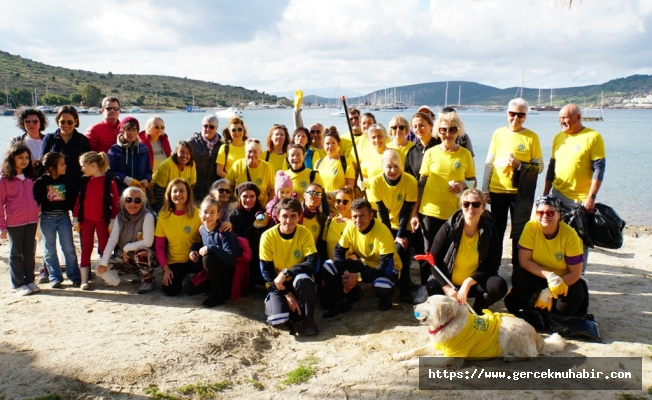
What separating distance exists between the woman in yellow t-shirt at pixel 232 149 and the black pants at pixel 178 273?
1659mm

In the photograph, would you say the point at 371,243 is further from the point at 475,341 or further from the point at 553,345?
the point at 553,345

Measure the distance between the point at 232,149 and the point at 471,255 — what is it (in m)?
3.94

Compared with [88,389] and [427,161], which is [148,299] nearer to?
[88,389]

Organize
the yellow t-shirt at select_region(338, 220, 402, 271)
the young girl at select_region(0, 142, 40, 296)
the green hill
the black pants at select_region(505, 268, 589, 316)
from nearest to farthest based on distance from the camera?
the black pants at select_region(505, 268, 589, 316) → the yellow t-shirt at select_region(338, 220, 402, 271) → the young girl at select_region(0, 142, 40, 296) → the green hill

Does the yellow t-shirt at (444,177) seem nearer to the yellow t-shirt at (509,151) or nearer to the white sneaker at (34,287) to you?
the yellow t-shirt at (509,151)

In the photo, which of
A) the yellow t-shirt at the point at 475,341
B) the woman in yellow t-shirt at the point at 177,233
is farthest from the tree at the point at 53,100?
the yellow t-shirt at the point at 475,341

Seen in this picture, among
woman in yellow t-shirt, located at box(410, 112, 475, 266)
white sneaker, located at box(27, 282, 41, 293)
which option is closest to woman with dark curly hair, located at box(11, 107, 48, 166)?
white sneaker, located at box(27, 282, 41, 293)

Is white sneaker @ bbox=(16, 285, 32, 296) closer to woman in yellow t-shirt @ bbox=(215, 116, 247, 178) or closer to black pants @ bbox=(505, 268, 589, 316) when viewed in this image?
woman in yellow t-shirt @ bbox=(215, 116, 247, 178)

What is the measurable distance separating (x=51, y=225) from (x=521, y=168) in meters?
5.64

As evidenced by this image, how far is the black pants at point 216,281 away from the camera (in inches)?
214

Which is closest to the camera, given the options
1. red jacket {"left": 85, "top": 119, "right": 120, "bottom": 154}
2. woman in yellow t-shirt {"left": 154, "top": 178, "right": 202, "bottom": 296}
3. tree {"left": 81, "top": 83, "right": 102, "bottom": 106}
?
woman in yellow t-shirt {"left": 154, "top": 178, "right": 202, "bottom": 296}

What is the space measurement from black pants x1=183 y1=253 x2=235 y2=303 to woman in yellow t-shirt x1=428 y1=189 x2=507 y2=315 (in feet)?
7.67

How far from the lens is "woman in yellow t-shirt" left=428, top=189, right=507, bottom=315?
4797mm

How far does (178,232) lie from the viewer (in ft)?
19.1
